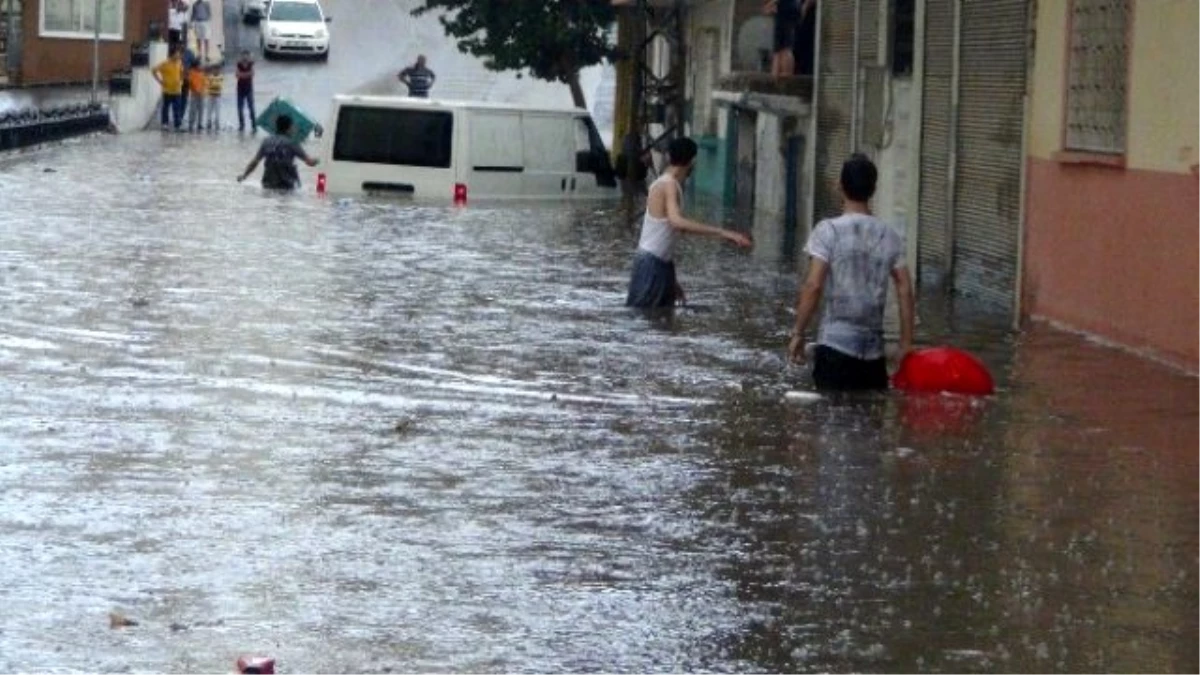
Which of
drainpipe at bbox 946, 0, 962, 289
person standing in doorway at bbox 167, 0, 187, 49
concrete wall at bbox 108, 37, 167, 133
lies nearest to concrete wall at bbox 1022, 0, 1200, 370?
drainpipe at bbox 946, 0, 962, 289

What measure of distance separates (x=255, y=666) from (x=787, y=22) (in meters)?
26.6

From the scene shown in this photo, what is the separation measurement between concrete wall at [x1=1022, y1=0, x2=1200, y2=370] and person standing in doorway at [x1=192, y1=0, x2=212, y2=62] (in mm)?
41684

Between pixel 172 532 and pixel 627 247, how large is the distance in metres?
16.7

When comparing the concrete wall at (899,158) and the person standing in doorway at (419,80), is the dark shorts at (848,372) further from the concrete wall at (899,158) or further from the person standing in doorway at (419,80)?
the person standing in doorway at (419,80)

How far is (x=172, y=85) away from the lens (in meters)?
52.3

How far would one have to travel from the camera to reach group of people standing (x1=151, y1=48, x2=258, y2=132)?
172 ft

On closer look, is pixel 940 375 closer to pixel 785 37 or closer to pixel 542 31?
pixel 785 37

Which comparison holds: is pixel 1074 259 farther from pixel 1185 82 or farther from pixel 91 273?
pixel 91 273

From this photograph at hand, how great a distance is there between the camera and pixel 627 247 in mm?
26094

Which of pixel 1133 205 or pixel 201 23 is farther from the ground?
pixel 201 23

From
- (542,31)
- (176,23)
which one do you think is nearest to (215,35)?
(176,23)

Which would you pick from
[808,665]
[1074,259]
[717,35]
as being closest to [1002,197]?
[1074,259]

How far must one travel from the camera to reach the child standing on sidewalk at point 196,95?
53594 mm

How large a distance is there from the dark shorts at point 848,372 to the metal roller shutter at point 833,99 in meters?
13.6
